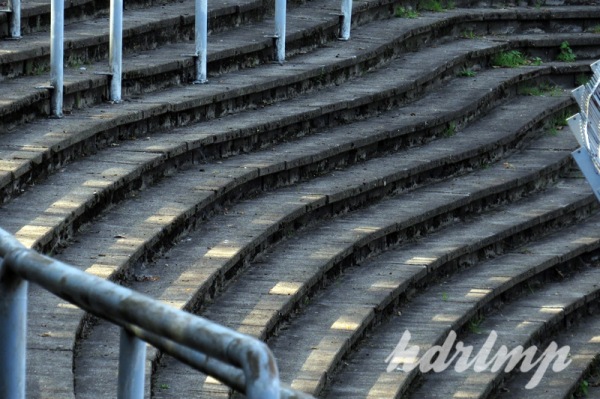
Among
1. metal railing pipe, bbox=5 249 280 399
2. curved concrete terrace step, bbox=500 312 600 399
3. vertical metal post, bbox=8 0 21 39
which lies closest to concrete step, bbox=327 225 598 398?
curved concrete terrace step, bbox=500 312 600 399

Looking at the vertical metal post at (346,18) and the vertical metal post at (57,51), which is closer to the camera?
the vertical metal post at (57,51)

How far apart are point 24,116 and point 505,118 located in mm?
4306

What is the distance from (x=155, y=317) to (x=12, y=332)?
22.4 inches

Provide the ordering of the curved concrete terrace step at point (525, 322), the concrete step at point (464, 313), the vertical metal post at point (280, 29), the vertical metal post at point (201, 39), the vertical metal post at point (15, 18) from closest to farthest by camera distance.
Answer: the concrete step at point (464, 313), the curved concrete terrace step at point (525, 322), the vertical metal post at point (15, 18), the vertical metal post at point (201, 39), the vertical metal post at point (280, 29)

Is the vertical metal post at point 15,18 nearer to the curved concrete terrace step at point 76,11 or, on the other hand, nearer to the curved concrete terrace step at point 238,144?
the curved concrete terrace step at point 76,11

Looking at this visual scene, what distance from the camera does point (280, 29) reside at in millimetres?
8797

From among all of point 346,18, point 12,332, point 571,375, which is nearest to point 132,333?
point 12,332

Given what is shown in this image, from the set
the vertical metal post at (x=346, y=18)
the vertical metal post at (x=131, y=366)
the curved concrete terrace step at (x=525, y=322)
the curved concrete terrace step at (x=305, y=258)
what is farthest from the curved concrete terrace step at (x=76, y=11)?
the vertical metal post at (x=131, y=366)

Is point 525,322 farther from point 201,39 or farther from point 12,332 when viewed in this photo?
point 12,332

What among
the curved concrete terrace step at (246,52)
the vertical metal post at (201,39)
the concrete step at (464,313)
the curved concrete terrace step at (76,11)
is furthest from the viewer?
the vertical metal post at (201,39)

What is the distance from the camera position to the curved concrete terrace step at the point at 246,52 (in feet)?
21.6

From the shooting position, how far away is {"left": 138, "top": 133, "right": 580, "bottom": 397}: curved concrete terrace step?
5367mm

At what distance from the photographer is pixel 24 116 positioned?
253 inches

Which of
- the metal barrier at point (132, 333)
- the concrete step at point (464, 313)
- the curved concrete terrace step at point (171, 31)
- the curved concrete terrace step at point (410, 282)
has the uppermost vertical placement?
the curved concrete terrace step at point (171, 31)
